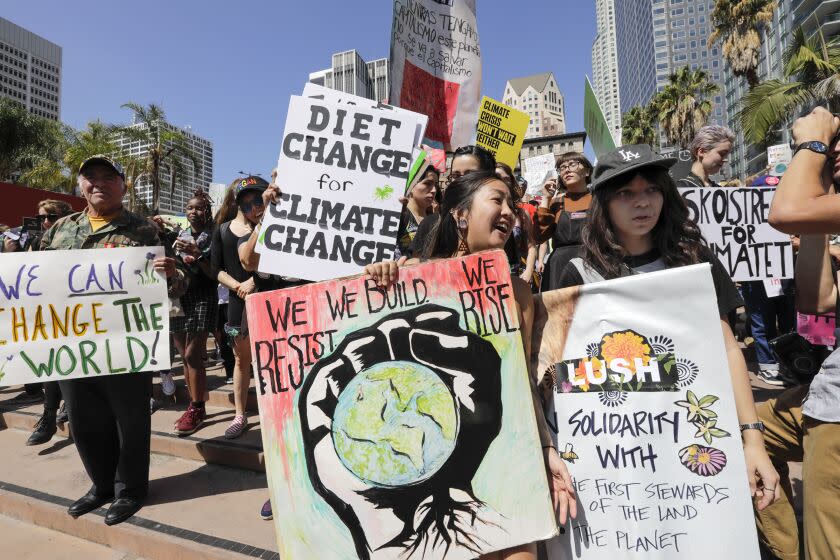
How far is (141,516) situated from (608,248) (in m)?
3.09

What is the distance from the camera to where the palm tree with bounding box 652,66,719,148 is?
1107 inches

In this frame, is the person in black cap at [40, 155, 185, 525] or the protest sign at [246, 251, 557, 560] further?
the person in black cap at [40, 155, 185, 525]

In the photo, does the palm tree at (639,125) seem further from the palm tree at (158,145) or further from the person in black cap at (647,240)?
the person in black cap at (647,240)

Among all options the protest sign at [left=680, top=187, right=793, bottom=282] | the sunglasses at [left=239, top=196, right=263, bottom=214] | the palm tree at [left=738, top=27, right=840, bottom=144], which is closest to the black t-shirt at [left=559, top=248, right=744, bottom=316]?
the protest sign at [left=680, top=187, right=793, bottom=282]

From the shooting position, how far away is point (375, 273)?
1.67 meters

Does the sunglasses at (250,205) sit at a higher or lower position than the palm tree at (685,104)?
lower

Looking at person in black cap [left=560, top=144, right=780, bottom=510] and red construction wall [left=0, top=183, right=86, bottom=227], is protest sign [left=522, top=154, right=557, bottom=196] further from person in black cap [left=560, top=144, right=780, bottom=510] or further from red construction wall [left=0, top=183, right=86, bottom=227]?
red construction wall [left=0, top=183, right=86, bottom=227]

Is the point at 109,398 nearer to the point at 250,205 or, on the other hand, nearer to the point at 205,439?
the point at 205,439

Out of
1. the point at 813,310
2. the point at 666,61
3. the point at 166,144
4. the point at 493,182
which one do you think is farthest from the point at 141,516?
the point at 666,61

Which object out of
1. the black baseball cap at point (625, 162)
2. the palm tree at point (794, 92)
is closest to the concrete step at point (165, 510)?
the black baseball cap at point (625, 162)

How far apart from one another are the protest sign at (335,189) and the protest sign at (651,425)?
1.42 metres

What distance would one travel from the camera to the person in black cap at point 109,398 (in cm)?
284

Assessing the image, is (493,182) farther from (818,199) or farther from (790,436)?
(790,436)

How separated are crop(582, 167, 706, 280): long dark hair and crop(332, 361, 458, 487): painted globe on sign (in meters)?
0.82
